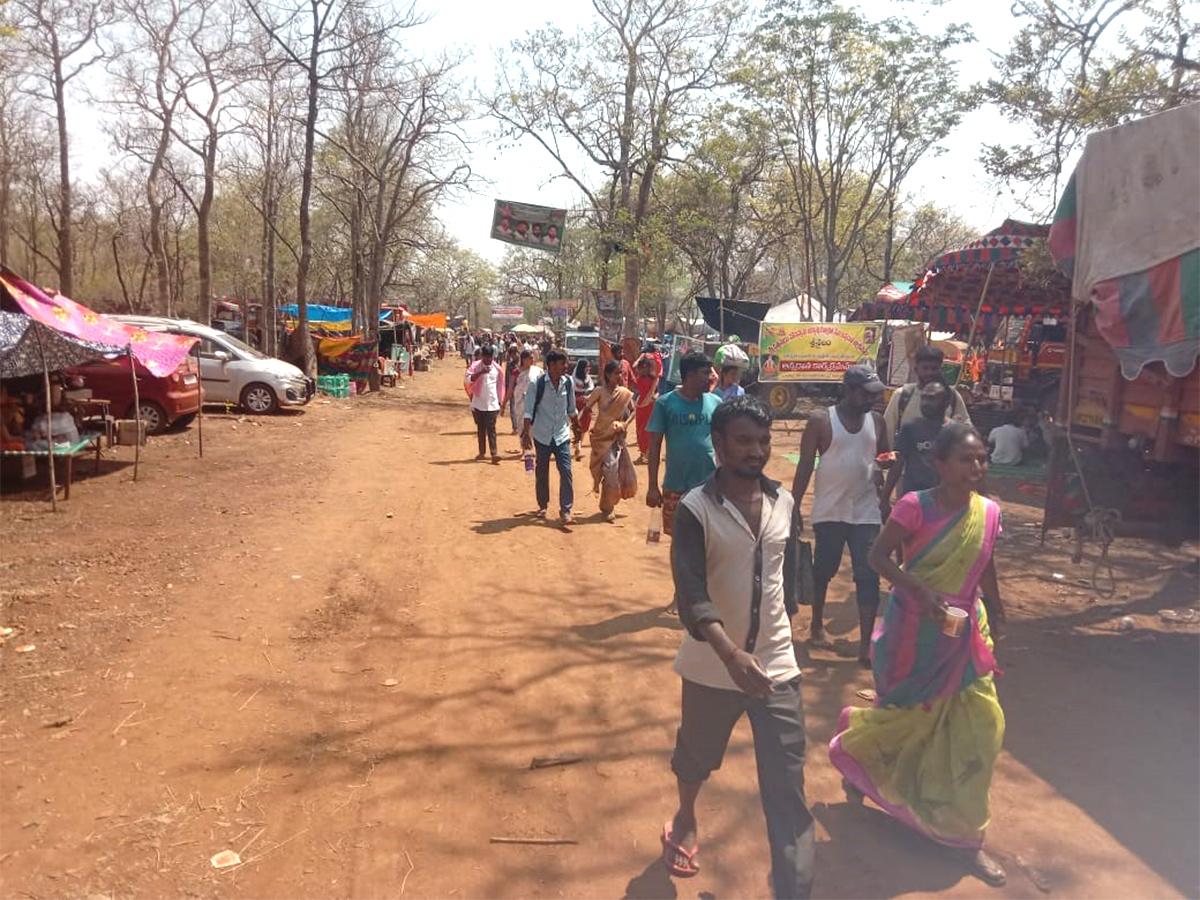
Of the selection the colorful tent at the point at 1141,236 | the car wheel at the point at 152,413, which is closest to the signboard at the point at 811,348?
the car wheel at the point at 152,413

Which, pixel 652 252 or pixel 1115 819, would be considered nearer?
pixel 1115 819

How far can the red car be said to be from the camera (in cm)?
1241

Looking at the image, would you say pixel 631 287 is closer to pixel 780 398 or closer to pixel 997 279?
pixel 780 398

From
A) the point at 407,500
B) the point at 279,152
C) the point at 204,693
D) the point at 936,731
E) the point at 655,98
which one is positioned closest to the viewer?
the point at 936,731

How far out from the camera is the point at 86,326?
8.59 meters

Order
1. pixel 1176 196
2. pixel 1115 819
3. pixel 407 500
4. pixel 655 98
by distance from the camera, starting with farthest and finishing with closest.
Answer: pixel 655 98 < pixel 407 500 < pixel 1176 196 < pixel 1115 819

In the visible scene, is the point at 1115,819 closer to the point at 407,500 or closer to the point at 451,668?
the point at 451,668

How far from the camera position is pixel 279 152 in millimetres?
30375

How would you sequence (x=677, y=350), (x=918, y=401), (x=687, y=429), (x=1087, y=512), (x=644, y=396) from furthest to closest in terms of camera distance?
(x=677, y=350), (x=644, y=396), (x=1087, y=512), (x=687, y=429), (x=918, y=401)

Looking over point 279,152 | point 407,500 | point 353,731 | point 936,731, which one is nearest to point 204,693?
point 353,731

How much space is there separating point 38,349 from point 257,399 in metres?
8.15

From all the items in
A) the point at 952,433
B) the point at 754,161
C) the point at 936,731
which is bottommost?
the point at 936,731

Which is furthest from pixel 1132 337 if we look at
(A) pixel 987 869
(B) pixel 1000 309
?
(B) pixel 1000 309

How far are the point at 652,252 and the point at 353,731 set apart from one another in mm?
21901
